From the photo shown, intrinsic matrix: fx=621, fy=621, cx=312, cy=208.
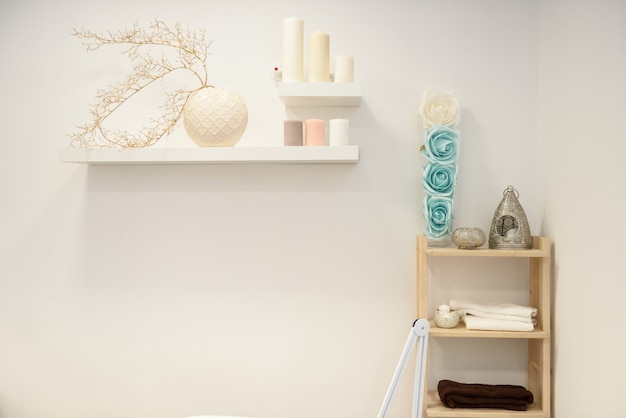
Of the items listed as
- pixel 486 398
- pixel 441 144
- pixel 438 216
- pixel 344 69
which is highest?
pixel 344 69

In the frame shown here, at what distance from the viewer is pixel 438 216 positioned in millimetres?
2031

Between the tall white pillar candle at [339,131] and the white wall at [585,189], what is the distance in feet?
2.18

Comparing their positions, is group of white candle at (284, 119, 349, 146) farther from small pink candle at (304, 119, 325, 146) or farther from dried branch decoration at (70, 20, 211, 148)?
dried branch decoration at (70, 20, 211, 148)

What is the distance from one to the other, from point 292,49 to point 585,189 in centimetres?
99

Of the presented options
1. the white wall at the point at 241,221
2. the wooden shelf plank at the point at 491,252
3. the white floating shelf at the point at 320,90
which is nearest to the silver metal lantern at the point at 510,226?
the wooden shelf plank at the point at 491,252

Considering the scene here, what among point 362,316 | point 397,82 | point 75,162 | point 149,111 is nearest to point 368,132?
point 397,82

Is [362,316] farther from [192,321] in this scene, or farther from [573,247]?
[573,247]

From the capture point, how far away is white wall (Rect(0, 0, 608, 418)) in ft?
7.11

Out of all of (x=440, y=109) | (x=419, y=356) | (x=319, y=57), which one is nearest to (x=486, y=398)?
(x=419, y=356)

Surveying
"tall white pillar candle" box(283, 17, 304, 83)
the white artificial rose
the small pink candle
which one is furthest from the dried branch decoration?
the white artificial rose

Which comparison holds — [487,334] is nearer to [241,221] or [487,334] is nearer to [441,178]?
[441,178]

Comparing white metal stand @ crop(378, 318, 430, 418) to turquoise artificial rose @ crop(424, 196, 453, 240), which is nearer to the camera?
white metal stand @ crop(378, 318, 430, 418)

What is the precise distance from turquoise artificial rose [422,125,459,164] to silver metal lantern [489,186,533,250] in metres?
0.22

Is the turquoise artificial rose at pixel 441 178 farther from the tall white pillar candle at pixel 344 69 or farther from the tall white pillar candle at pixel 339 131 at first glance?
the tall white pillar candle at pixel 344 69
